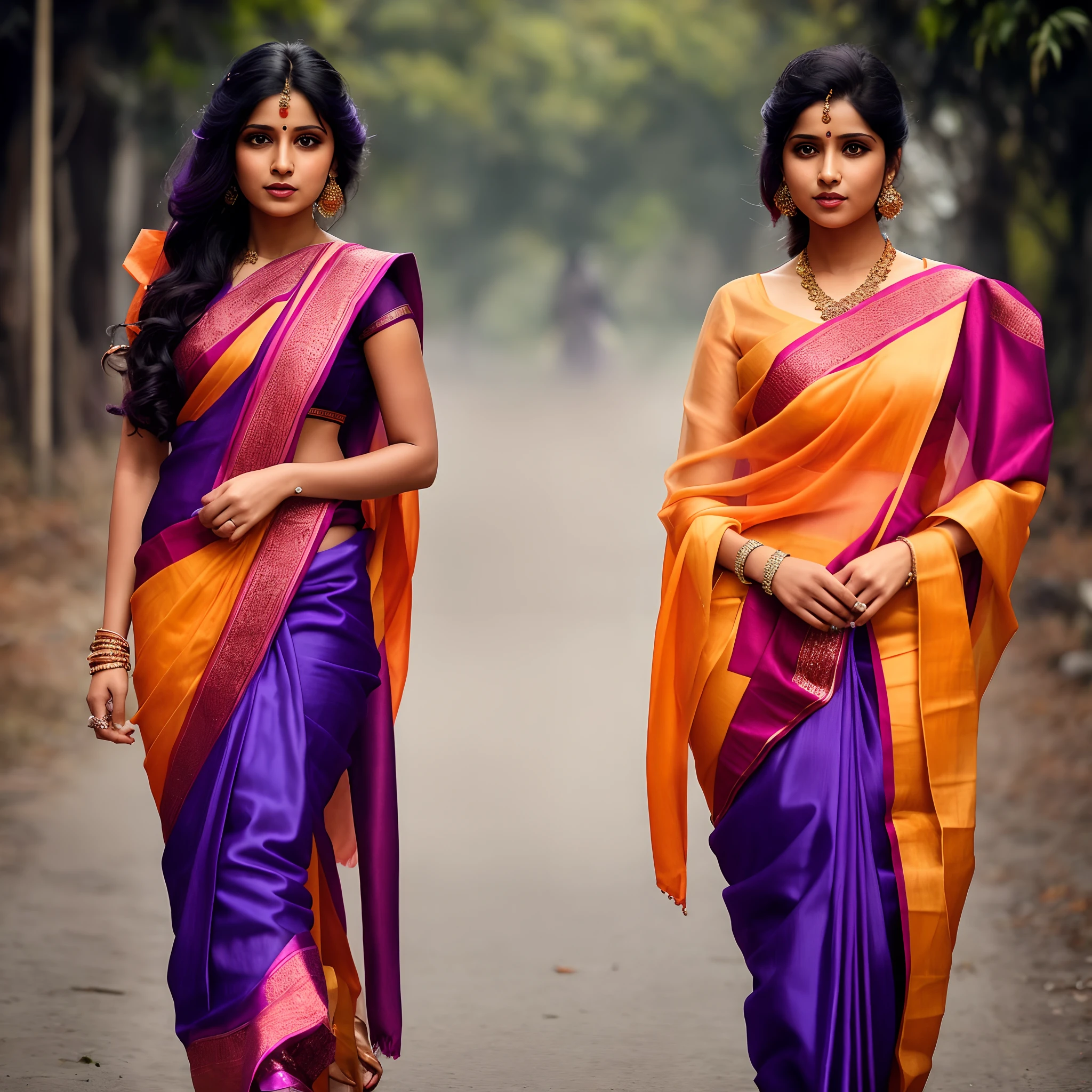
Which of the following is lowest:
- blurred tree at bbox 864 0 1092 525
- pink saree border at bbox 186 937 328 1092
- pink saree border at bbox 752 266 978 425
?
pink saree border at bbox 186 937 328 1092

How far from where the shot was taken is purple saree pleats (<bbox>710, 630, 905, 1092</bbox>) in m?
2.97

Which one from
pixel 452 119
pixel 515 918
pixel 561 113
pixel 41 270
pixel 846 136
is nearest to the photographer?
pixel 846 136

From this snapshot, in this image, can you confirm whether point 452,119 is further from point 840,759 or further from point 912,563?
point 840,759

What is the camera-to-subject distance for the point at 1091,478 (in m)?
9.20

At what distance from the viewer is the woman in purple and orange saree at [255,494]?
10.1 feet

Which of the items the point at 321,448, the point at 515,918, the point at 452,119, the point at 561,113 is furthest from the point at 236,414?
the point at 561,113

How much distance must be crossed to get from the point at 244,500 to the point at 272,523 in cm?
13

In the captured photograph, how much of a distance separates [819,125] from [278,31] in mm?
9831

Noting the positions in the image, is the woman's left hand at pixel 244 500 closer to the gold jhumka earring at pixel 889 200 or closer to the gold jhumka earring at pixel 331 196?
the gold jhumka earring at pixel 331 196

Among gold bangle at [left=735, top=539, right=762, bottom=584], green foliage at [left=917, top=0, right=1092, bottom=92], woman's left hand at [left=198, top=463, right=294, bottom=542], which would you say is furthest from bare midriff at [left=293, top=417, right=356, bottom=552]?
green foliage at [left=917, top=0, right=1092, bottom=92]

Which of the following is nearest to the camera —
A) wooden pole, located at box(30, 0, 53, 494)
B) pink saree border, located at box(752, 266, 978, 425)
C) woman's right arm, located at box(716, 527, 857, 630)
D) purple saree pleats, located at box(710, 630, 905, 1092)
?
purple saree pleats, located at box(710, 630, 905, 1092)

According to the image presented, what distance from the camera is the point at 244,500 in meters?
3.10

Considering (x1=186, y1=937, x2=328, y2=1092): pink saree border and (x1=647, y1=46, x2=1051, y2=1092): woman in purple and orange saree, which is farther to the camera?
(x1=647, y1=46, x2=1051, y2=1092): woman in purple and orange saree

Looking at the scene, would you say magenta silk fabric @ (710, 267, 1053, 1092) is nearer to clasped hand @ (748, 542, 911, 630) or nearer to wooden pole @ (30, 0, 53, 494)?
clasped hand @ (748, 542, 911, 630)
